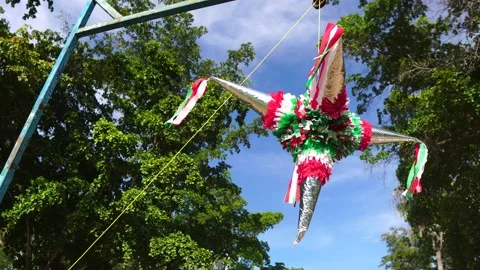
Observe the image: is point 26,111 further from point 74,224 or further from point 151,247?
point 151,247

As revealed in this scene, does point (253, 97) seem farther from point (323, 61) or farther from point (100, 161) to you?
point (100, 161)

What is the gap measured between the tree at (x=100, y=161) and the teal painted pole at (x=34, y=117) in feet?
15.2

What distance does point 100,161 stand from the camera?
8.55 metres

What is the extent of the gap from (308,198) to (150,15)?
1.39 m

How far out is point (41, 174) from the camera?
8.73 meters

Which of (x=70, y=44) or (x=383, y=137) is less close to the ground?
(x=70, y=44)

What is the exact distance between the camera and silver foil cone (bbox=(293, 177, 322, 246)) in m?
2.96

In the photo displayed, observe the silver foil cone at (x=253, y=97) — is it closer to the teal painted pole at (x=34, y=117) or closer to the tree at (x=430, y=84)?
the teal painted pole at (x=34, y=117)

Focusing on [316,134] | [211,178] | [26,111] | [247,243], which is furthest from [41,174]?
[316,134]

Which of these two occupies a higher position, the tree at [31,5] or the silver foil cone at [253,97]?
the tree at [31,5]

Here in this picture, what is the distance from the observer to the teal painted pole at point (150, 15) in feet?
9.80

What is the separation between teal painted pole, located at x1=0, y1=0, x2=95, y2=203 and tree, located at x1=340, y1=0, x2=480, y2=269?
244 inches

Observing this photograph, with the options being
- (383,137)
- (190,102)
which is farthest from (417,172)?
(190,102)

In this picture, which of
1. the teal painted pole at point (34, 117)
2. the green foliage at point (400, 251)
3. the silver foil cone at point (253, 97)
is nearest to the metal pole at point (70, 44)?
the teal painted pole at point (34, 117)
